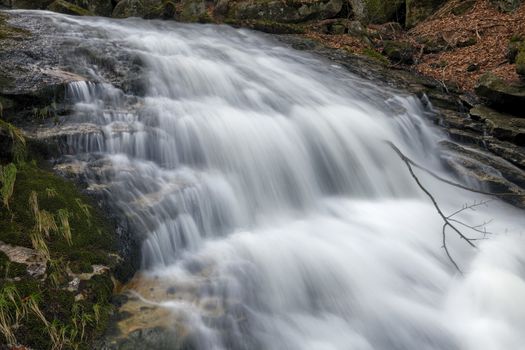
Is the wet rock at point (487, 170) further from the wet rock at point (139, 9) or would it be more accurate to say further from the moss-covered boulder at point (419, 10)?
the wet rock at point (139, 9)

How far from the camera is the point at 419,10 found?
14.1 m

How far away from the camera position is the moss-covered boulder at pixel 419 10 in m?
14.0

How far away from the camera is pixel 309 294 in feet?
13.5

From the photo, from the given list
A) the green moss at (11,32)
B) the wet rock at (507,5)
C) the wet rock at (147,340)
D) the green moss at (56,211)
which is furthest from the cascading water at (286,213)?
the wet rock at (507,5)

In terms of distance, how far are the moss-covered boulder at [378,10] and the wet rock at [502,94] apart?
6.63m

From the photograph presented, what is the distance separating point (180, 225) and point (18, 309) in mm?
1877

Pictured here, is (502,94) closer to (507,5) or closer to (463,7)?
(507,5)

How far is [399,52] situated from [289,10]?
445cm

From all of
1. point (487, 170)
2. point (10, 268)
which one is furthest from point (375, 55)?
point (10, 268)

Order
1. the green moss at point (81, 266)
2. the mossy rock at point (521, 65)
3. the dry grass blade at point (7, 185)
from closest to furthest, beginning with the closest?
the green moss at point (81, 266) → the dry grass blade at point (7, 185) → the mossy rock at point (521, 65)

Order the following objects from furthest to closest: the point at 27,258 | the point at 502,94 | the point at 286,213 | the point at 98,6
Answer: the point at 98,6 → the point at 502,94 → the point at 286,213 → the point at 27,258

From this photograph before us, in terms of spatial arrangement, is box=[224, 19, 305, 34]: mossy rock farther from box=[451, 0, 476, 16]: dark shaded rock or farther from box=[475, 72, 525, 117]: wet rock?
box=[475, 72, 525, 117]: wet rock

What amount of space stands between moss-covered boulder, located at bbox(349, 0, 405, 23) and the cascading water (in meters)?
7.02

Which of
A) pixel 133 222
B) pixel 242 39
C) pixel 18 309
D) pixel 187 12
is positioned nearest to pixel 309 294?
pixel 133 222
